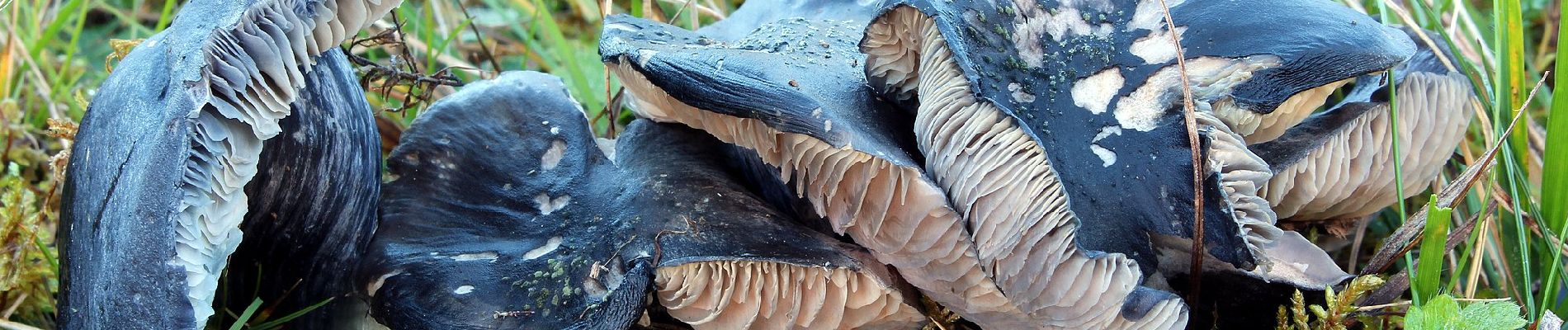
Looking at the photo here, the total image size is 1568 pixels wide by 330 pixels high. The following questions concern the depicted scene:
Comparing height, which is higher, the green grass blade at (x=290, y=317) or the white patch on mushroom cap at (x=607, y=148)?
the white patch on mushroom cap at (x=607, y=148)

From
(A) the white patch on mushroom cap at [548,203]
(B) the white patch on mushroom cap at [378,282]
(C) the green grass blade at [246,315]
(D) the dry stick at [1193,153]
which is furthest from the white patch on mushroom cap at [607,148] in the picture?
(D) the dry stick at [1193,153]

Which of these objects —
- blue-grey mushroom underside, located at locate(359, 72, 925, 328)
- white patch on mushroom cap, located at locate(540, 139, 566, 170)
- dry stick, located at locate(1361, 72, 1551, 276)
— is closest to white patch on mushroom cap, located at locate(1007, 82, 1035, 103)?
blue-grey mushroom underside, located at locate(359, 72, 925, 328)

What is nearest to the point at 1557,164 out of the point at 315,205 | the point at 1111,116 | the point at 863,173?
the point at 1111,116

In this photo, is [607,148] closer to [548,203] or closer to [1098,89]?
[548,203]

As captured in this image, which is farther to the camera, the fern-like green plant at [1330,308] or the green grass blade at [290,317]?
the green grass blade at [290,317]

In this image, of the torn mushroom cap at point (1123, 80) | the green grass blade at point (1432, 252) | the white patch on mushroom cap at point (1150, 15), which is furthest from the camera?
the white patch on mushroom cap at point (1150, 15)

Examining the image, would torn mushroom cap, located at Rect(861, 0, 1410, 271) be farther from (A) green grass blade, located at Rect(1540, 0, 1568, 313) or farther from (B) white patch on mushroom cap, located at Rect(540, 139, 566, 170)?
(B) white patch on mushroom cap, located at Rect(540, 139, 566, 170)

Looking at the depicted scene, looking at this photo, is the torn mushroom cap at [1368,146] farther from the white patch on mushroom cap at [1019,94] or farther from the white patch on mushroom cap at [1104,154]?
the white patch on mushroom cap at [1019,94]

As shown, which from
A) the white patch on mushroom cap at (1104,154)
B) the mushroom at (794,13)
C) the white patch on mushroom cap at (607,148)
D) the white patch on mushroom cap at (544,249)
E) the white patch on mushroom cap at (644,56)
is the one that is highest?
the white patch on mushroom cap at (644,56)
